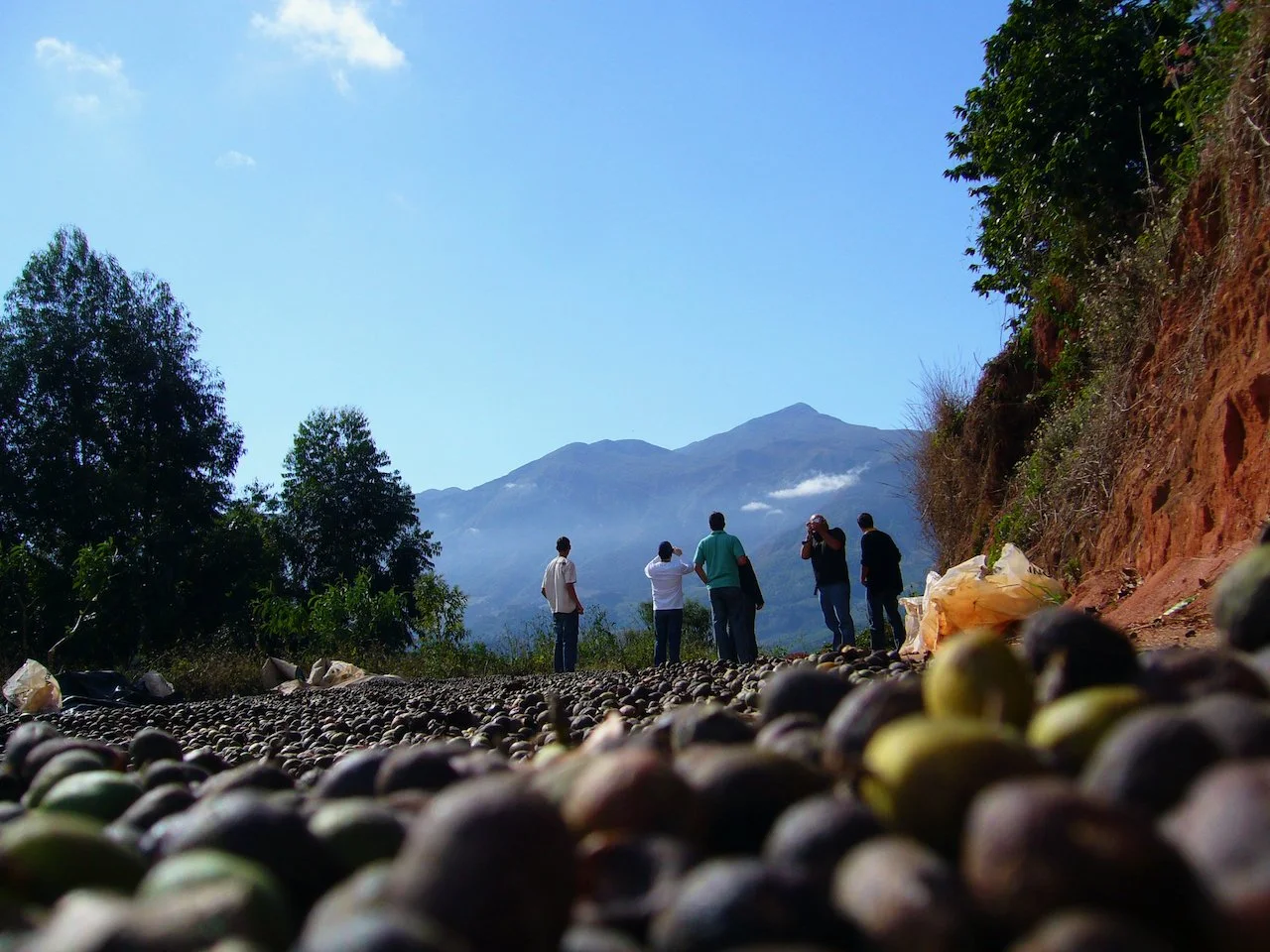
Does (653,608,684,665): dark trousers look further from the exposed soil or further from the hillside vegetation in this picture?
the exposed soil

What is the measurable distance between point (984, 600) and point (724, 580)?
537 cm

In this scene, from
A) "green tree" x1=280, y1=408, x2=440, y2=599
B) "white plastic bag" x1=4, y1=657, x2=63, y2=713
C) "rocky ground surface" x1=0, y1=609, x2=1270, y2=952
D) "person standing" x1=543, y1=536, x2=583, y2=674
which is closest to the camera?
"rocky ground surface" x1=0, y1=609, x2=1270, y2=952

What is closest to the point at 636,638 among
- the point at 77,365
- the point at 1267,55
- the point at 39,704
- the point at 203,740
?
the point at 39,704

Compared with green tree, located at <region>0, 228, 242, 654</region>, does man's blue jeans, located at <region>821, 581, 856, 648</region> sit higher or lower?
lower

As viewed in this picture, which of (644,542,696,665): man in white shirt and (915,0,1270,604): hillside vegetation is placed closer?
(915,0,1270,604): hillside vegetation

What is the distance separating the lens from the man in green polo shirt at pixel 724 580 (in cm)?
1380

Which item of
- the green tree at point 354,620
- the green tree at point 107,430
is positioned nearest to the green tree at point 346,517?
the green tree at point 107,430

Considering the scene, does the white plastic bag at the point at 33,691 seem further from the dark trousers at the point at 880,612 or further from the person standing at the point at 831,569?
the dark trousers at the point at 880,612

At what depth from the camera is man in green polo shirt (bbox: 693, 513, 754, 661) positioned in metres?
13.8

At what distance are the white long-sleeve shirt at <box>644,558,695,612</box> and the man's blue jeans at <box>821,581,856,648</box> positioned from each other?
2172 millimetres

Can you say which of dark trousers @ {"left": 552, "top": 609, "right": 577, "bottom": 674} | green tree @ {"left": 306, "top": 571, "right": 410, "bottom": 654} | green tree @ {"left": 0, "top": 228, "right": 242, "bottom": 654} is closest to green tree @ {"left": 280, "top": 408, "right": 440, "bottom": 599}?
green tree @ {"left": 0, "top": 228, "right": 242, "bottom": 654}

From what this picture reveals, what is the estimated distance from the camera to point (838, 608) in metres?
14.2

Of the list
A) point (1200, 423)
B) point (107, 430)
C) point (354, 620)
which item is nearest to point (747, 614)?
point (1200, 423)

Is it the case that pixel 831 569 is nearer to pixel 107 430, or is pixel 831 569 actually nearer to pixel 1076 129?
pixel 1076 129
